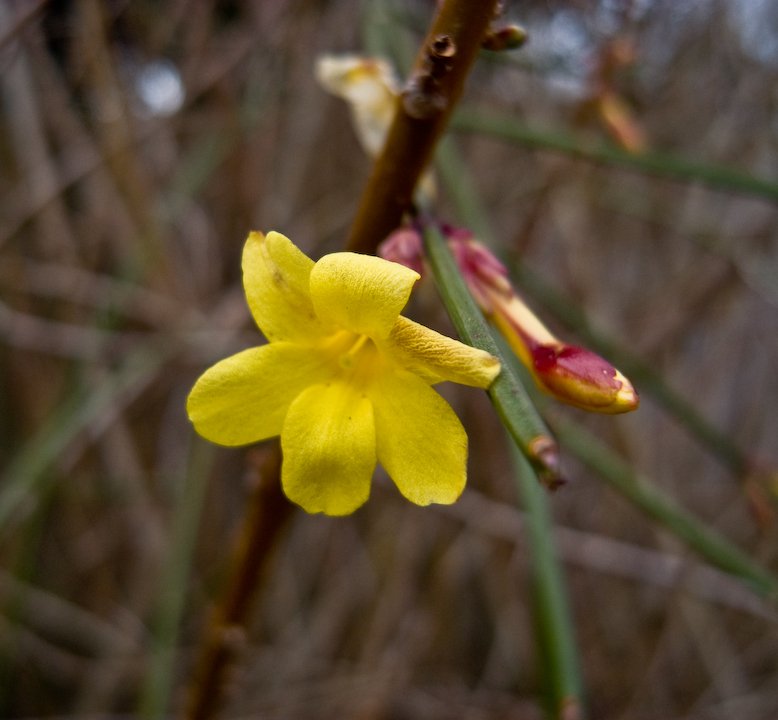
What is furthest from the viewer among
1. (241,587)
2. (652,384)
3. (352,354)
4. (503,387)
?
(652,384)

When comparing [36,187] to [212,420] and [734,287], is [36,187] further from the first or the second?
[734,287]

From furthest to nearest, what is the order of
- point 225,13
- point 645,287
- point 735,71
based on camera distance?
point 645,287
point 225,13
point 735,71

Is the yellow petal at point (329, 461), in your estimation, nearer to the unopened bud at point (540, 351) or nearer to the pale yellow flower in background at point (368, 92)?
the unopened bud at point (540, 351)

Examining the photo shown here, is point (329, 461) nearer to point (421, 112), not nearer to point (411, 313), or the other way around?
point (421, 112)

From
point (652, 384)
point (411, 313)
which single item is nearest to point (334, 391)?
point (652, 384)

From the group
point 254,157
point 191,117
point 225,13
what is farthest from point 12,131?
point 225,13

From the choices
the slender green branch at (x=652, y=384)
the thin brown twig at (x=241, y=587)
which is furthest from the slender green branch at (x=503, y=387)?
the slender green branch at (x=652, y=384)

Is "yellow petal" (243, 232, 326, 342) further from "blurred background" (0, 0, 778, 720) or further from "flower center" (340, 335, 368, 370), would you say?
"blurred background" (0, 0, 778, 720)
